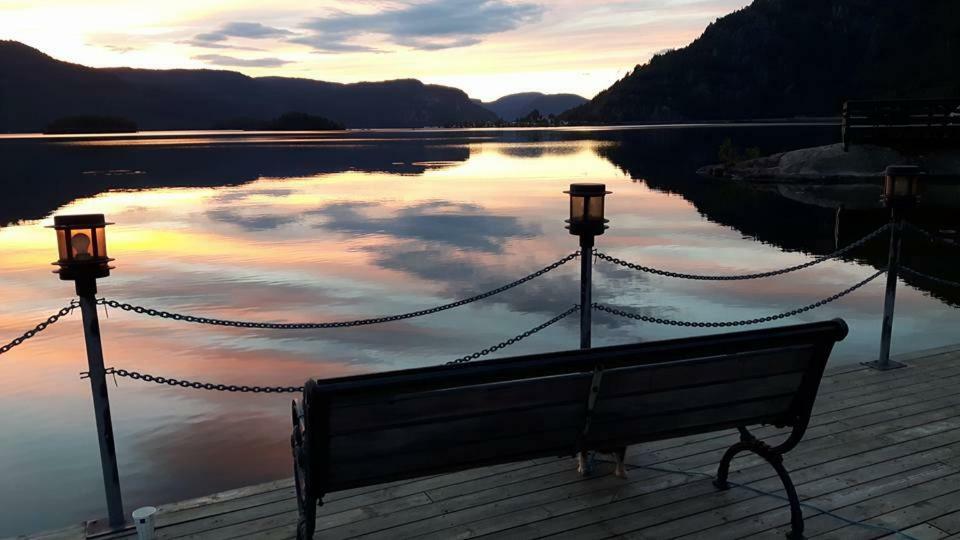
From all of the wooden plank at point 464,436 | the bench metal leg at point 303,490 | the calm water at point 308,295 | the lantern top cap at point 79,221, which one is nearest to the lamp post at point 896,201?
the calm water at point 308,295

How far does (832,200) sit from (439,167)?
4172cm

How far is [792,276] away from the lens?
17.6 meters

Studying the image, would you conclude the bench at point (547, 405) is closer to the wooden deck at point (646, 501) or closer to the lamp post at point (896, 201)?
the wooden deck at point (646, 501)

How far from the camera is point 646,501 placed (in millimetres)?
4668

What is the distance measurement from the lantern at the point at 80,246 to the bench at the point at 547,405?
1.79 m

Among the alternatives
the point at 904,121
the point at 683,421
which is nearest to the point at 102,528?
the point at 683,421

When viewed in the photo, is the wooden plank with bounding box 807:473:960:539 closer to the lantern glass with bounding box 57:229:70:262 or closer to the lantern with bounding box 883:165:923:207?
the lantern with bounding box 883:165:923:207

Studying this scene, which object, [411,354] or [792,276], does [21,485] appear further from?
[792,276]

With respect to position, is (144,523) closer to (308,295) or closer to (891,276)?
(891,276)

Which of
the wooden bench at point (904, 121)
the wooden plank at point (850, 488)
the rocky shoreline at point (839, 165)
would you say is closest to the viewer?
the wooden plank at point (850, 488)

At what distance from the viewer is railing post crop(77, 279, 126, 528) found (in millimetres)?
4484

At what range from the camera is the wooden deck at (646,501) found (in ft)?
14.3

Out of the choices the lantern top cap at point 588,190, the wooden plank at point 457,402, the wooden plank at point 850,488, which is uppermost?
the lantern top cap at point 588,190

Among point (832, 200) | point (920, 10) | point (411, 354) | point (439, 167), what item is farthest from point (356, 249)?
point (920, 10)
